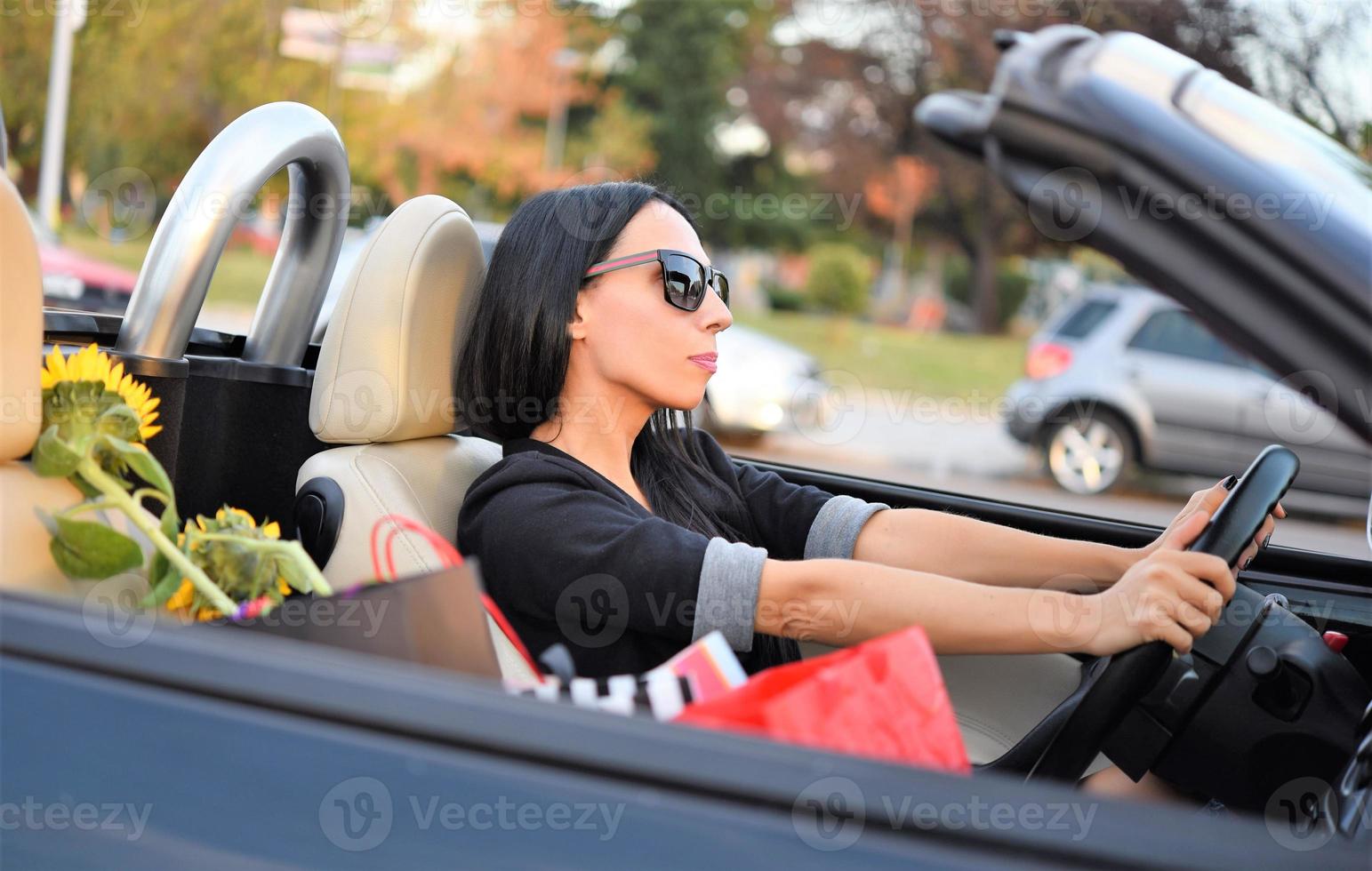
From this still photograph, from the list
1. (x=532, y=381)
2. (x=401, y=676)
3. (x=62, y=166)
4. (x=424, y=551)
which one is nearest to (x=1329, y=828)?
(x=401, y=676)

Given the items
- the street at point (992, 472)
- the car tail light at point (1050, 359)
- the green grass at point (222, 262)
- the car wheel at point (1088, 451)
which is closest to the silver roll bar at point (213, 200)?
the street at point (992, 472)

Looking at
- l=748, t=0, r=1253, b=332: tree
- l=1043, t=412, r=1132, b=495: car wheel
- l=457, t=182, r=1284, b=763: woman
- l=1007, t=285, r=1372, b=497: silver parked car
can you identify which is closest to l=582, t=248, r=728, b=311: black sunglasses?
l=457, t=182, r=1284, b=763: woman

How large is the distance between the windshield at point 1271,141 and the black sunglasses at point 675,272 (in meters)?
0.91

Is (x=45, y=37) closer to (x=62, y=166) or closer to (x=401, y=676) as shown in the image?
(x=62, y=166)

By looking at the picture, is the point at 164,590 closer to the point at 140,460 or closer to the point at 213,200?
the point at 140,460

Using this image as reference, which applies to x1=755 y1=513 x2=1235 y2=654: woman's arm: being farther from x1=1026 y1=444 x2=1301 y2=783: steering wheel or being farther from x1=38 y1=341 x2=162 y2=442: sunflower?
x1=38 y1=341 x2=162 y2=442: sunflower

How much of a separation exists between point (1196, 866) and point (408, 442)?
149 centimetres

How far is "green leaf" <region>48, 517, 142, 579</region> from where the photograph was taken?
5.08 feet

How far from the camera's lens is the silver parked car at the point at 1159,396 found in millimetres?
8852

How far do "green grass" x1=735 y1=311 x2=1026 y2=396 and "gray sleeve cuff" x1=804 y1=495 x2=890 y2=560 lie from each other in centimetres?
1377

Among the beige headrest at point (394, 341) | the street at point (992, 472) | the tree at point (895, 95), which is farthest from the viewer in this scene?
the tree at point (895, 95)

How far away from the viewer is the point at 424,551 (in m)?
1.82

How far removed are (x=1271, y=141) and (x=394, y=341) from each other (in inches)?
51.2

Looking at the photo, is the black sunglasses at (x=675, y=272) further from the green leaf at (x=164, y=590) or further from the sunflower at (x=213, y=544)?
the green leaf at (x=164, y=590)
